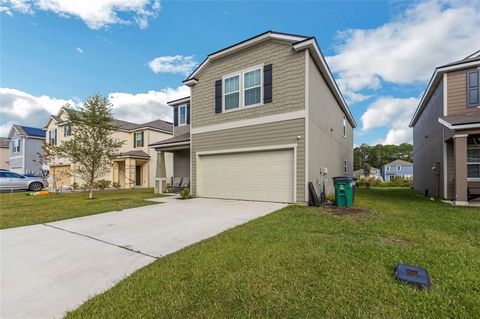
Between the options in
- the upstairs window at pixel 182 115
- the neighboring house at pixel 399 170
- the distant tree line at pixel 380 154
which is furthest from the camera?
the distant tree line at pixel 380 154

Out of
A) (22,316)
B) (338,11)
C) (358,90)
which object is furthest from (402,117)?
(22,316)

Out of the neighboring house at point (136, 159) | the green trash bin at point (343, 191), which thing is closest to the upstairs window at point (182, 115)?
the neighboring house at point (136, 159)

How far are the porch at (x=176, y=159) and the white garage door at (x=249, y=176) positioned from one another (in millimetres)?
2277

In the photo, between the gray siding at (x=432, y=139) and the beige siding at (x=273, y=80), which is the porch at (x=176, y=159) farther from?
the gray siding at (x=432, y=139)

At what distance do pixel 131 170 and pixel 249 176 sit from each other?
579 inches

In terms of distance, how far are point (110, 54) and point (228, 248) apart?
1333 cm

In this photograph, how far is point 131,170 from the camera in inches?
807

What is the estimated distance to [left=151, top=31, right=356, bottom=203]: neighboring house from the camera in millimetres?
8586

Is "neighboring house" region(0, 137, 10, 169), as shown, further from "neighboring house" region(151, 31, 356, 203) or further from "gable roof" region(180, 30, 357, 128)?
"gable roof" region(180, 30, 357, 128)

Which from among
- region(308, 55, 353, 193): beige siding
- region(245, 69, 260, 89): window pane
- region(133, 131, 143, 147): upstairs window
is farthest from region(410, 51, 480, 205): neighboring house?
region(133, 131, 143, 147): upstairs window

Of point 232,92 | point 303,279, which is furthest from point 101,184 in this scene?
point 303,279

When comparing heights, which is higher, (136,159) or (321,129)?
(321,129)

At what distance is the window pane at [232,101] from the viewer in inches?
402

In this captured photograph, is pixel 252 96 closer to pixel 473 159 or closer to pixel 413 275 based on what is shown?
pixel 413 275
